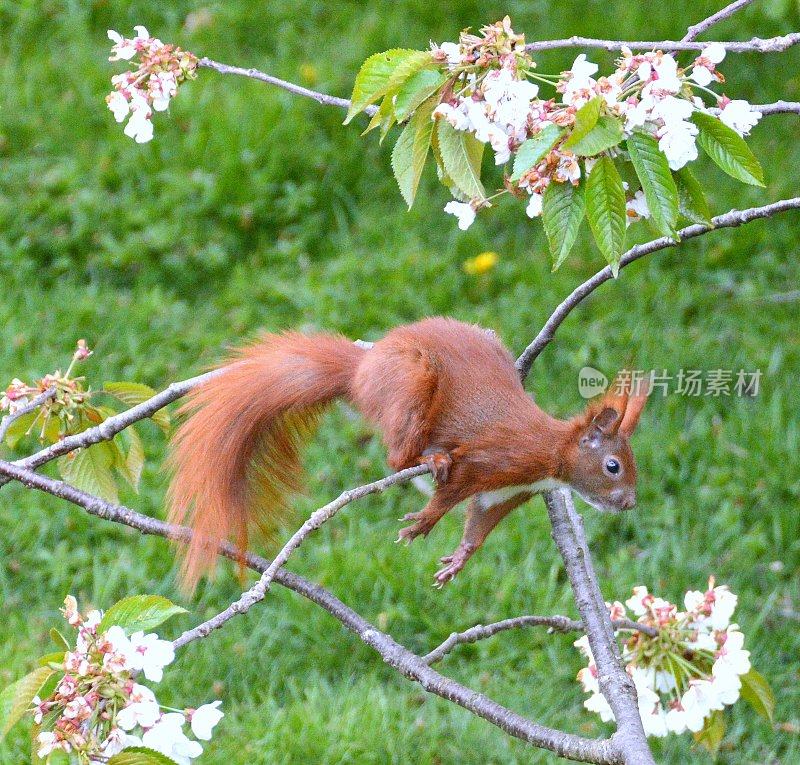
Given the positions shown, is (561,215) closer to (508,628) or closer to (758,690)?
(508,628)

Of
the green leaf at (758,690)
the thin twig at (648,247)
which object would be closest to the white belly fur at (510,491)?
the thin twig at (648,247)

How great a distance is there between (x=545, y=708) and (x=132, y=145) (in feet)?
9.52

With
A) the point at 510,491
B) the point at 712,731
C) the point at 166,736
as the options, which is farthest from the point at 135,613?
the point at 712,731

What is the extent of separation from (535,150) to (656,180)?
168 mm

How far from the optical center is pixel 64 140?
5.09m

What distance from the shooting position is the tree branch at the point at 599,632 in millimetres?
1758

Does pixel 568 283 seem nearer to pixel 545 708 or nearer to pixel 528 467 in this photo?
pixel 545 708

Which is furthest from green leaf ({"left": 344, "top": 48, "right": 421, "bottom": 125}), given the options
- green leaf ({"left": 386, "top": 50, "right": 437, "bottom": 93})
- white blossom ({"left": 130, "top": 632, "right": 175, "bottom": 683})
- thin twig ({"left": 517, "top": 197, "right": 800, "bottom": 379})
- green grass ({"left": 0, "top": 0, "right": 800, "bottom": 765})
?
green grass ({"left": 0, "top": 0, "right": 800, "bottom": 765})

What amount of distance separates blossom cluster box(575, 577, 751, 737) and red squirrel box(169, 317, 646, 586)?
1.08 ft

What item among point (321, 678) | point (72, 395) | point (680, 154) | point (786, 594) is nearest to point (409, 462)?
point (72, 395)

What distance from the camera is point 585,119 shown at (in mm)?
1583

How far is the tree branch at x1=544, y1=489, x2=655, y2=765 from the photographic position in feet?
5.77

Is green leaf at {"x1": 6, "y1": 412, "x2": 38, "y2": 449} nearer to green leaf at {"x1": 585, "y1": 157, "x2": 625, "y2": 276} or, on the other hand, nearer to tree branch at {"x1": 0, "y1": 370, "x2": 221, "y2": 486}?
tree branch at {"x1": 0, "y1": 370, "x2": 221, "y2": 486}

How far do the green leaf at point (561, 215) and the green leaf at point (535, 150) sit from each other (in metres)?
0.08
